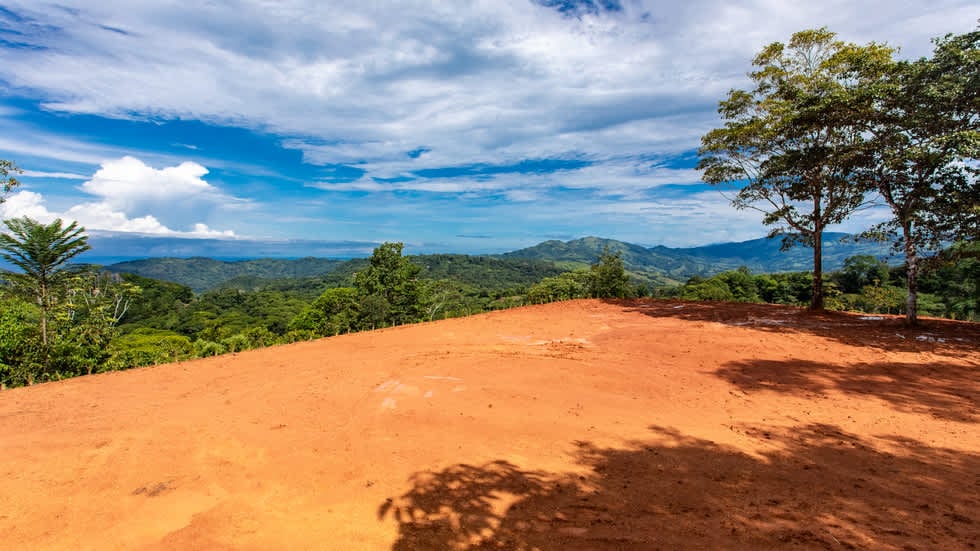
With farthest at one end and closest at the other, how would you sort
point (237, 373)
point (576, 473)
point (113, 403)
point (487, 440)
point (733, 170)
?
point (733, 170)
point (237, 373)
point (113, 403)
point (487, 440)
point (576, 473)

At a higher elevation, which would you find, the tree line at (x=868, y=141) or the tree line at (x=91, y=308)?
the tree line at (x=868, y=141)

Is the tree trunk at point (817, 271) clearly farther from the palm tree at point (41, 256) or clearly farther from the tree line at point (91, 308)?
the palm tree at point (41, 256)

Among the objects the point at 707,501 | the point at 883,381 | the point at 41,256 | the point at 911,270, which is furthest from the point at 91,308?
the point at 911,270

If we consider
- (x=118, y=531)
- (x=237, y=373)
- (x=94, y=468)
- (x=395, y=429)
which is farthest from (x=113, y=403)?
(x=395, y=429)

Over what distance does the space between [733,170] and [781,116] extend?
86.3 inches

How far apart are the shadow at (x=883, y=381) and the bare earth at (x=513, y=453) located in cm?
5

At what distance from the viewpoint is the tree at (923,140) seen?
8648 mm

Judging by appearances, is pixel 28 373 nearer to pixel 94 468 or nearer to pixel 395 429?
pixel 94 468

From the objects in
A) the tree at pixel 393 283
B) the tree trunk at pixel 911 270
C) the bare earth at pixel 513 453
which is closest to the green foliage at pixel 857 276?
the tree trunk at pixel 911 270

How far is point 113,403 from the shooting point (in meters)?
6.29

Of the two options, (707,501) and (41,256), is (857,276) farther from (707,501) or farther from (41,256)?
(41,256)

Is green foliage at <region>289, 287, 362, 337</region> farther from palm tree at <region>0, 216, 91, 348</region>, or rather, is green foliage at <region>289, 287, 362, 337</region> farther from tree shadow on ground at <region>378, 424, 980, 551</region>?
tree shadow on ground at <region>378, 424, 980, 551</region>

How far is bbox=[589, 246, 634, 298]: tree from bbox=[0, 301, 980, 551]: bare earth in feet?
35.6

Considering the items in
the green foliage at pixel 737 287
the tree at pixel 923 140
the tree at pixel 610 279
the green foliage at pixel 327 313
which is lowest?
the green foliage at pixel 327 313
